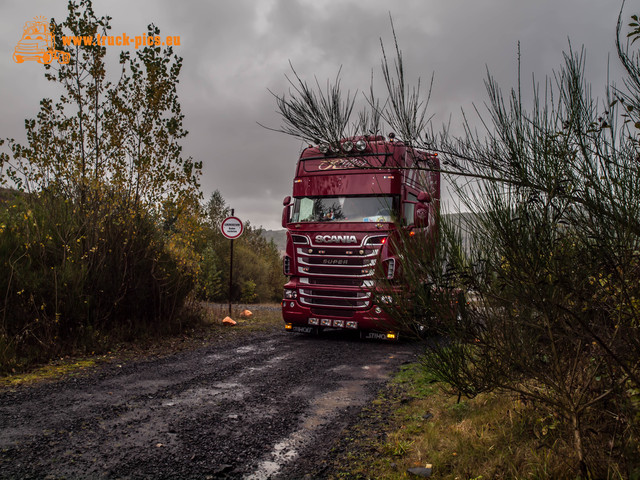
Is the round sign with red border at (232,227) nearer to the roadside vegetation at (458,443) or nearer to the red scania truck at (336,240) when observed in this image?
the red scania truck at (336,240)

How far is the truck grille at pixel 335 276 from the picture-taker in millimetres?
9412

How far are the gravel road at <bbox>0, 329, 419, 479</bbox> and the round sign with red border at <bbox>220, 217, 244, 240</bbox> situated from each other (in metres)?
6.95

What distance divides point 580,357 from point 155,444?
320 centimetres

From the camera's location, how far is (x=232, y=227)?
1470 centimetres

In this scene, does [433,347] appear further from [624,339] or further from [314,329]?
[314,329]

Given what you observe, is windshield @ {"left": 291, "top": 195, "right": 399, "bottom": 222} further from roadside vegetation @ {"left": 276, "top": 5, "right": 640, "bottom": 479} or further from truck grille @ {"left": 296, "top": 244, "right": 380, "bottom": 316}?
roadside vegetation @ {"left": 276, "top": 5, "right": 640, "bottom": 479}

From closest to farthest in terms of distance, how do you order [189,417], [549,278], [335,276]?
1. [549,278]
2. [189,417]
3. [335,276]

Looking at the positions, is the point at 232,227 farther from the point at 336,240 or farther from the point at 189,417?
the point at 189,417

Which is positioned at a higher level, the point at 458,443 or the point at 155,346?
the point at 458,443

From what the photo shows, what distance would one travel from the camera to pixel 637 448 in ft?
8.93

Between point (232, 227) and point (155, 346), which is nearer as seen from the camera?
point (155, 346)

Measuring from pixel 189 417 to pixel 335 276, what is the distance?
5292 millimetres

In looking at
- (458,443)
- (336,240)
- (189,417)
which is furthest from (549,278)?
(336,240)

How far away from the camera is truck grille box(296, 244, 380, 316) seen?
9.41 meters
